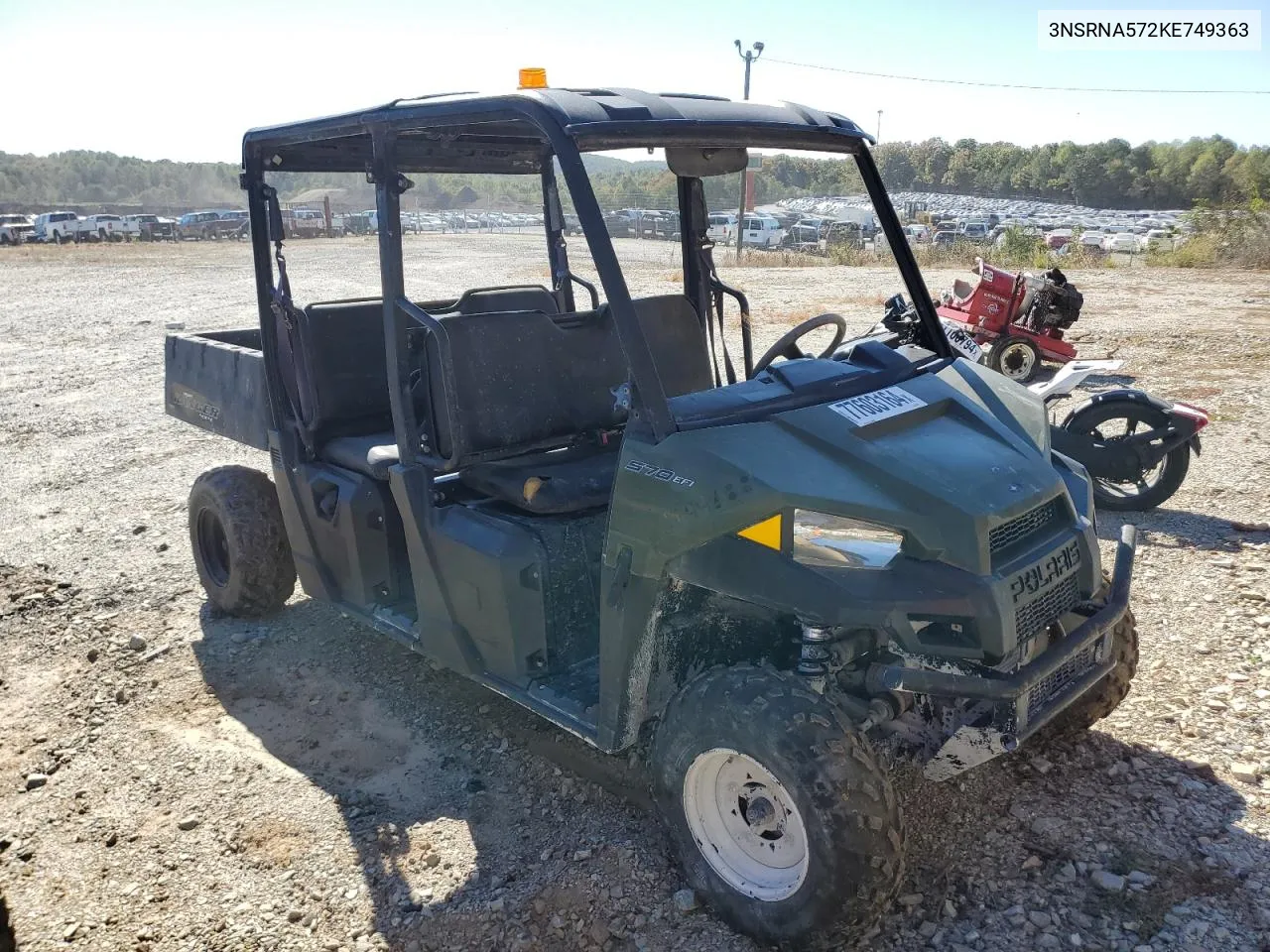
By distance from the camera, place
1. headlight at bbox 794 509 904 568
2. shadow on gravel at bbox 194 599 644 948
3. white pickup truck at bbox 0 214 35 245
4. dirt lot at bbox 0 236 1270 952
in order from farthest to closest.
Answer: white pickup truck at bbox 0 214 35 245 < shadow on gravel at bbox 194 599 644 948 < dirt lot at bbox 0 236 1270 952 < headlight at bbox 794 509 904 568

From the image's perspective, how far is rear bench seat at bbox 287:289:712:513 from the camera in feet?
11.5

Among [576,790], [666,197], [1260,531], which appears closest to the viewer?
[576,790]

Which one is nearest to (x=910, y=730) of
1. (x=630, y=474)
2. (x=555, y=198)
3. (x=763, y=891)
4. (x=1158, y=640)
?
(x=763, y=891)

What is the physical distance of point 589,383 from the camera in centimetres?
382

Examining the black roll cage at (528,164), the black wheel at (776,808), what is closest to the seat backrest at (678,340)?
the black roll cage at (528,164)

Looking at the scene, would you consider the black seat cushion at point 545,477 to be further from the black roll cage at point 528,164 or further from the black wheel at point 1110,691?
the black wheel at point 1110,691

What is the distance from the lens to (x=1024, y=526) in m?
2.76

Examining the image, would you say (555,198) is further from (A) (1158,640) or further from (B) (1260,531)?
(B) (1260,531)

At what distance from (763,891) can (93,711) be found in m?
2.93

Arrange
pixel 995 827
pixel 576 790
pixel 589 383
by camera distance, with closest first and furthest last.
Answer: pixel 995 827, pixel 576 790, pixel 589 383

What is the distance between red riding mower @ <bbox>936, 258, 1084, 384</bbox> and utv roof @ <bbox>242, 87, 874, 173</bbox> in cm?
757

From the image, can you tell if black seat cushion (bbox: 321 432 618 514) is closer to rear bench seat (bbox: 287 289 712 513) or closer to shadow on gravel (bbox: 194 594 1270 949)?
rear bench seat (bbox: 287 289 712 513)

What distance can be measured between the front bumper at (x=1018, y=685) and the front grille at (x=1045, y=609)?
65mm

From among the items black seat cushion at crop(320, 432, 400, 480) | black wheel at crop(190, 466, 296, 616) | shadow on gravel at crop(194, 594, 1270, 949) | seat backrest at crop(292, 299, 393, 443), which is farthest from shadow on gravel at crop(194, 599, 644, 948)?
seat backrest at crop(292, 299, 393, 443)
